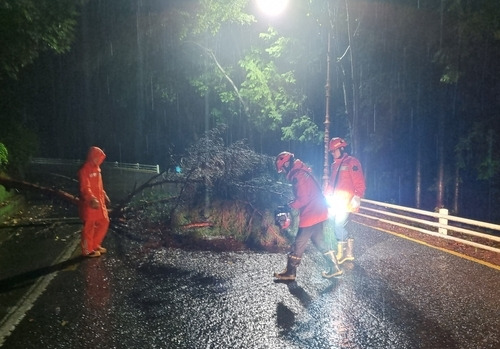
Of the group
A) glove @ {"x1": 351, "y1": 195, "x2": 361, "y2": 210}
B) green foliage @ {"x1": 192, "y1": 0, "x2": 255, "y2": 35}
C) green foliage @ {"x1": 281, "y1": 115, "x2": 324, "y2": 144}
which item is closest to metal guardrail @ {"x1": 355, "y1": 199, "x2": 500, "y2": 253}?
glove @ {"x1": 351, "y1": 195, "x2": 361, "y2": 210}

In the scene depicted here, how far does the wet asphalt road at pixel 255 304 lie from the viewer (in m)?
4.18

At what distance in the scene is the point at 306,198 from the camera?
19.8ft

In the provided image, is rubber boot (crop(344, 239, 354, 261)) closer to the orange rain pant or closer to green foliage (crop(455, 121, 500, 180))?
the orange rain pant

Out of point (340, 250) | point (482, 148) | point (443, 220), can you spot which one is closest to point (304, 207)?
point (340, 250)

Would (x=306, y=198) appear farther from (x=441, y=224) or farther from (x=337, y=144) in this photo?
(x=441, y=224)

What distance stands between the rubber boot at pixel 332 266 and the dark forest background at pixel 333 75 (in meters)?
5.09

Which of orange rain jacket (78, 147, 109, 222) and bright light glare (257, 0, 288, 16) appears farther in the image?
bright light glare (257, 0, 288, 16)

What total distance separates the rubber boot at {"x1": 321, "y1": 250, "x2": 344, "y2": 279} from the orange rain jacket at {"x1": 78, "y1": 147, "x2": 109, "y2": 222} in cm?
393

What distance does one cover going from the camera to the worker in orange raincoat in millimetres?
7145

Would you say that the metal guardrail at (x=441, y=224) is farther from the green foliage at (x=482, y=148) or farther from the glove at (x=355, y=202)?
the glove at (x=355, y=202)

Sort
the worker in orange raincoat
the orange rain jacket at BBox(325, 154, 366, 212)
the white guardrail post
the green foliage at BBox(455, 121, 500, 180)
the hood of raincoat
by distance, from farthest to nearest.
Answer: the green foliage at BBox(455, 121, 500, 180) < the white guardrail post < the hood of raincoat < the worker in orange raincoat < the orange rain jacket at BBox(325, 154, 366, 212)

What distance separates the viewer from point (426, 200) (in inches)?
890

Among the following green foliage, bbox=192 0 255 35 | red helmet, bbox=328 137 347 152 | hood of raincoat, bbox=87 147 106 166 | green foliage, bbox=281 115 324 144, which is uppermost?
green foliage, bbox=192 0 255 35

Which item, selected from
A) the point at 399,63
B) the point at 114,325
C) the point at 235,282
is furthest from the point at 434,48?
the point at 114,325
